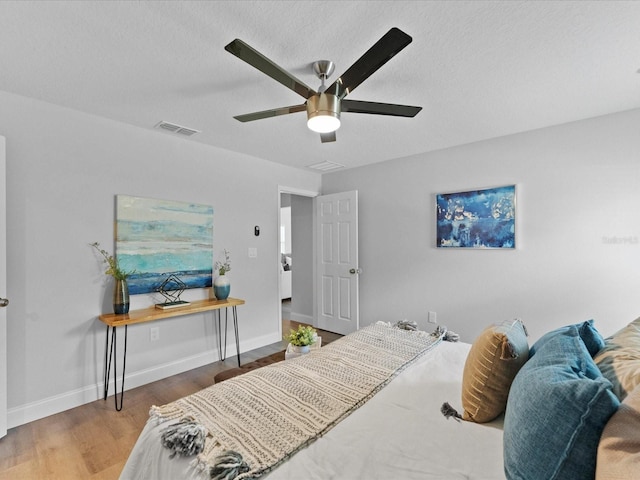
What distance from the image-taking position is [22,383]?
2.37 meters

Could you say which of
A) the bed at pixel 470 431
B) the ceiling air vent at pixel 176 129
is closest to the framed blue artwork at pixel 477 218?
the bed at pixel 470 431

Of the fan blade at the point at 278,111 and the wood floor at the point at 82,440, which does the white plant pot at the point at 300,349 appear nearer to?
the wood floor at the point at 82,440

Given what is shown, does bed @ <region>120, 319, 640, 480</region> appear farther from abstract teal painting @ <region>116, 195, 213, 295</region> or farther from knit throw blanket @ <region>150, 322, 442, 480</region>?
abstract teal painting @ <region>116, 195, 213, 295</region>

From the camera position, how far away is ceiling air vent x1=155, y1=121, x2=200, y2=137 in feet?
9.60

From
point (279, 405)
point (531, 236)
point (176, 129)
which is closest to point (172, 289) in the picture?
point (176, 129)

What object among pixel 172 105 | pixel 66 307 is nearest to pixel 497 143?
pixel 172 105

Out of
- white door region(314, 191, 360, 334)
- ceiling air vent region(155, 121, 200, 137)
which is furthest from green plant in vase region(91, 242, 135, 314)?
white door region(314, 191, 360, 334)

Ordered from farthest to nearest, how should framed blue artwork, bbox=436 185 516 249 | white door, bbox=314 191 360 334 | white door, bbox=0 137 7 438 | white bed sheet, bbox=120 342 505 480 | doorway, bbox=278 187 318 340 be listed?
doorway, bbox=278 187 318 340
white door, bbox=314 191 360 334
framed blue artwork, bbox=436 185 516 249
white door, bbox=0 137 7 438
white bed sheet, bbox=120 342 505 480

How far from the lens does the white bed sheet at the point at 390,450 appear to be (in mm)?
991

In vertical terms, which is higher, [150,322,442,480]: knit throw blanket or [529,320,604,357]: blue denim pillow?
[529,320,604,357]: blue denim pillow

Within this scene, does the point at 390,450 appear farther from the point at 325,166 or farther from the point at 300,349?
the point at 325,166

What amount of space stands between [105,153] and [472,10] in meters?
2.95

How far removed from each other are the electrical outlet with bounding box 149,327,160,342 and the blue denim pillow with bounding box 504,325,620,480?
309cm

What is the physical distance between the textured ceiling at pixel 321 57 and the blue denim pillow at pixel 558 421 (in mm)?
1603
